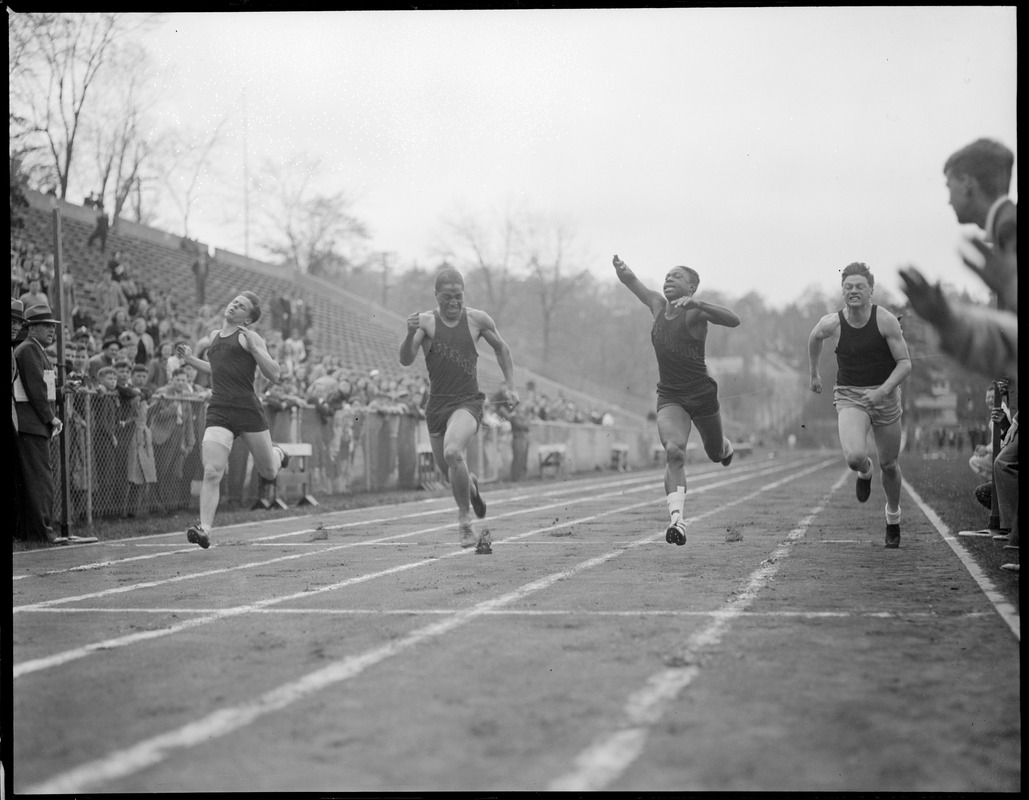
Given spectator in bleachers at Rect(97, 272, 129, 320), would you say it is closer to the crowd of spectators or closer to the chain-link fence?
the crowd of spectators

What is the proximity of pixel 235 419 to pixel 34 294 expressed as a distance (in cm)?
457

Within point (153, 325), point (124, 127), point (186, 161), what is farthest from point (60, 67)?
point (153, 325)

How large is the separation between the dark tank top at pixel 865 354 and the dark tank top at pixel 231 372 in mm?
5066

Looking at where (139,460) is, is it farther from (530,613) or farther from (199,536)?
(530,613)

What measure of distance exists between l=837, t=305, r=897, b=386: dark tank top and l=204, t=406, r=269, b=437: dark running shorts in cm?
507

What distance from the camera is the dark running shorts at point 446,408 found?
959cm

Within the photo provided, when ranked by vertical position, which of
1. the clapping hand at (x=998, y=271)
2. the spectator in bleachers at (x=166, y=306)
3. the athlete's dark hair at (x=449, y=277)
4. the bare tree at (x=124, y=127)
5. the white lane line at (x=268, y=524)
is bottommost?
the white lane line at (x=268, y=524)

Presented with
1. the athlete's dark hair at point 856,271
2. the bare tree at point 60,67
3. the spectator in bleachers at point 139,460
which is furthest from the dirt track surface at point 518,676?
the spectator in bleachers at point 139,460

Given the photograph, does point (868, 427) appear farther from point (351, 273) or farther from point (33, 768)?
point (351, 273)

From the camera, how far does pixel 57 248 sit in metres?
10.6

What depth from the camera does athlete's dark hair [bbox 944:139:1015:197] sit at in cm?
479

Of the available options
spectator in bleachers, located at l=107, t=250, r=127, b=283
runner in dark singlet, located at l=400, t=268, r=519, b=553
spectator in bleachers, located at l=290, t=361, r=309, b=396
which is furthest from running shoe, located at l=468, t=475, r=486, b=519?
spectator in bleachers, located at l=107, t=250, r=127, b=283

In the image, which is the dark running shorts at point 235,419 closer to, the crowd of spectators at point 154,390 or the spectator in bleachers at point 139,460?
the crowd of spectators at point 154,390

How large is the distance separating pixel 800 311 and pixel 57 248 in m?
6.99
